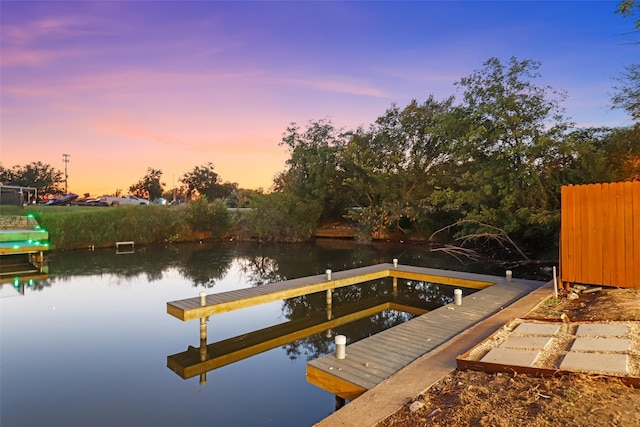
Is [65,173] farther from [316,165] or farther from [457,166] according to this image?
[457,166]

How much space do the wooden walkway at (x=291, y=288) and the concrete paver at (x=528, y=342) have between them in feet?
14.6

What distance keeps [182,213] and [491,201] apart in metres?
16.7

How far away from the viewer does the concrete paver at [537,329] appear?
3.91 metres

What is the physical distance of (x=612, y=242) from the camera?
6.13 metres

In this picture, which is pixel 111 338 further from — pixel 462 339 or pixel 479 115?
pixel 479 115

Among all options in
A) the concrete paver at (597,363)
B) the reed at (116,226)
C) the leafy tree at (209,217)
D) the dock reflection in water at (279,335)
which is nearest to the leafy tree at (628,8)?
the dock reflection in water at (279,335)

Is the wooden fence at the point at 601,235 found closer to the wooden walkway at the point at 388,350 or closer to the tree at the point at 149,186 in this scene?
the wooden walkway at the point at 388,350

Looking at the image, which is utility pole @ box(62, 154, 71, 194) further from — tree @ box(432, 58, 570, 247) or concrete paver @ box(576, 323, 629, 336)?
concrete paver @ box(576, 323, 629, 336)

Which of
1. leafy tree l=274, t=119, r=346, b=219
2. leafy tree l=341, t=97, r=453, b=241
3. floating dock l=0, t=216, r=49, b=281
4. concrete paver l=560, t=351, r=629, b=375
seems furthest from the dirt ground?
leafy tree l=274, t=119, r=346, b=219

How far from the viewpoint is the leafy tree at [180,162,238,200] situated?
1962 inches

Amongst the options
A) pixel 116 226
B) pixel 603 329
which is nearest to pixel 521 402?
pixel 603 329

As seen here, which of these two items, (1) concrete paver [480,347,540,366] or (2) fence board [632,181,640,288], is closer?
(1) concrete paver [480,347,540,366]

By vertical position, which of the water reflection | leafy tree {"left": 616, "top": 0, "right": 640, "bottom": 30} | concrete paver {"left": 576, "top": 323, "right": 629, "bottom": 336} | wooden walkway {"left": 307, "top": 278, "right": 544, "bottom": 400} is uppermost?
leafy tree {"left": 616, "top": 0, "right": 640, "bottom": 30}

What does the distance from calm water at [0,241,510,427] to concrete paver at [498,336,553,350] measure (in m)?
2.10
